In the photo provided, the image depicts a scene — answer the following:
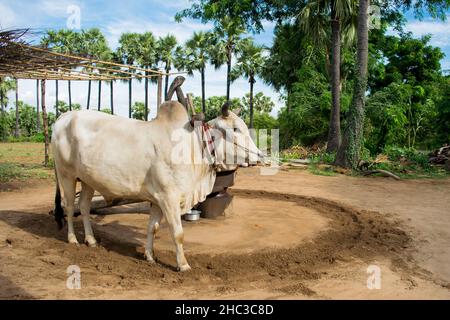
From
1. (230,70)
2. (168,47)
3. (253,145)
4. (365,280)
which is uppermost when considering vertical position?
(168,47)

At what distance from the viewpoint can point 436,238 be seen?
540cm

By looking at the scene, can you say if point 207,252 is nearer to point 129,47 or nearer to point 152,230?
point 152,230

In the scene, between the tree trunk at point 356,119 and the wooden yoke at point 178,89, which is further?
the tree trunk at point 356,119

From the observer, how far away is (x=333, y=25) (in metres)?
15.8

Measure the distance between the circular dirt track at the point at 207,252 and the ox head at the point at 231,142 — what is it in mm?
1049

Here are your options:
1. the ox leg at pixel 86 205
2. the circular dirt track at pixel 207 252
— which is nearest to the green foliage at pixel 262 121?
the circular dirt track at pixel 207 252

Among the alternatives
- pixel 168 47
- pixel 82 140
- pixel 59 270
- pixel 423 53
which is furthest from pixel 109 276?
pixel 168 47

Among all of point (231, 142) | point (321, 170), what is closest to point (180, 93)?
point (231, 142)

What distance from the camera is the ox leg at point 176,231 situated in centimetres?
400

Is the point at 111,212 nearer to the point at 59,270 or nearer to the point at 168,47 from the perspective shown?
the point at 59,270

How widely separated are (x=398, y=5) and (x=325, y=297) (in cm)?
1770

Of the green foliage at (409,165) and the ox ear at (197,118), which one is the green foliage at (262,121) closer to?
the green foliage at (409,165)

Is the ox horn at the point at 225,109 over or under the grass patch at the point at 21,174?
over

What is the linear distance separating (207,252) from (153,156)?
130 centimetres
